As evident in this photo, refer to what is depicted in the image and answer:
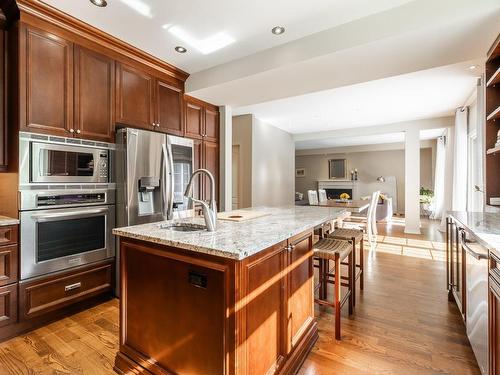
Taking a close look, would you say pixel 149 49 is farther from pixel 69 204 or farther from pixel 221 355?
pixel 221 355

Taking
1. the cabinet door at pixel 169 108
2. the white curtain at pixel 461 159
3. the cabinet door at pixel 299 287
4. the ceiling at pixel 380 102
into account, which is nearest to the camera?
the cabinet door at pixel 299 287

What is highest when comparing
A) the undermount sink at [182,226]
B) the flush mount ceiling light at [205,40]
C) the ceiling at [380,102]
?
the ceiling at [380,102]

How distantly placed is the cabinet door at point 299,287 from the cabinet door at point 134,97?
2.17 m

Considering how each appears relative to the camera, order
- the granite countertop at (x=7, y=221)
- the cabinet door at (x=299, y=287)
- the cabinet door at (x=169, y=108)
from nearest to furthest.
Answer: the cabinet door at (x=299, y=287) → the granite countertop at (x=7, y=221) → the cabinet door at (x=169, y=108)

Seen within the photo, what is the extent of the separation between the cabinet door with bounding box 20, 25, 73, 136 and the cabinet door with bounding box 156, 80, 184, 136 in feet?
3.06

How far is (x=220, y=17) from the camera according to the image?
218cm

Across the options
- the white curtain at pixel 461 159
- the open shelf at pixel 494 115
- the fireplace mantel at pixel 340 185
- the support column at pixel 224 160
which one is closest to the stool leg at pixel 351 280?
the open shelf at pixel 494 115

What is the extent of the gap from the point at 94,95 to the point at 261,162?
3.85m

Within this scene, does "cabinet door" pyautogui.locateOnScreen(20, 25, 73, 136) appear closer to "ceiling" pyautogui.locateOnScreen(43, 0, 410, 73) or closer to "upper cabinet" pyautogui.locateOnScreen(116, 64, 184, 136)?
"ceiling" pyautogui.locateOnScreen(43, 0, 410, 73)

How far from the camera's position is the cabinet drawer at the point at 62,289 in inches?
77.5

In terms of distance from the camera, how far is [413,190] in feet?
18.7

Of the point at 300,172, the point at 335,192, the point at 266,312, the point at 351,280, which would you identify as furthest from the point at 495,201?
the point at 300,172

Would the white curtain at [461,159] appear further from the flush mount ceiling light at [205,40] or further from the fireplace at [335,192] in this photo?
Answer: the fireplace at [335,192]

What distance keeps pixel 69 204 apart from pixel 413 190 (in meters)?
6.25
